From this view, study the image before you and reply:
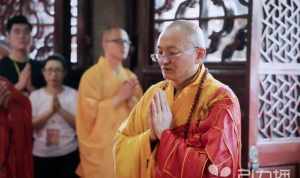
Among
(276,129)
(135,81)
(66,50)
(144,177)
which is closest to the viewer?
(144,177)

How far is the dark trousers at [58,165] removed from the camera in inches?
127

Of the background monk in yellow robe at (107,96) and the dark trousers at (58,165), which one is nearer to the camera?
the background monk in yellow robe at (107,96)

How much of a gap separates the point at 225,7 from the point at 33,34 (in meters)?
1.26

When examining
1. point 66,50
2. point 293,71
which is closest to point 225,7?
point 293,71

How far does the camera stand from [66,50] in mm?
3332

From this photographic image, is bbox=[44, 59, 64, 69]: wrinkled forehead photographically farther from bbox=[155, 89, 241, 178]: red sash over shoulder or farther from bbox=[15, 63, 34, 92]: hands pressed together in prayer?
bbox=[155, 89, 241, 178]: red sash over shoulder

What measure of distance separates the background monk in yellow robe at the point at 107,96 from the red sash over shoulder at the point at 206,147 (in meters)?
1.28

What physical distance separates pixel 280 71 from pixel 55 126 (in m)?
1.32

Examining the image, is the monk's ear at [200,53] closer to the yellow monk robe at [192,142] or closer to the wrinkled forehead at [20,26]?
the yellow monk robe at [192,142]

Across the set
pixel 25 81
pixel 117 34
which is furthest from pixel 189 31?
pixel 25 81

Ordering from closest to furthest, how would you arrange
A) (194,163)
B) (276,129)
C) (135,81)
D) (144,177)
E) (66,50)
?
(194,163) → (144,177) → (276,129) → (135,81) → (66,50)

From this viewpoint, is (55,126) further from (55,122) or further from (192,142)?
(192,142)

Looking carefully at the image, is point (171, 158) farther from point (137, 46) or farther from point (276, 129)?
point (137, 46)

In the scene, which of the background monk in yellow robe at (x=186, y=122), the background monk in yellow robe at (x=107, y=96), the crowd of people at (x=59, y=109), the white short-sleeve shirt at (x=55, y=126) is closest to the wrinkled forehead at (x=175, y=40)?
the background monk in yellow robe at (x=186, y=122)
